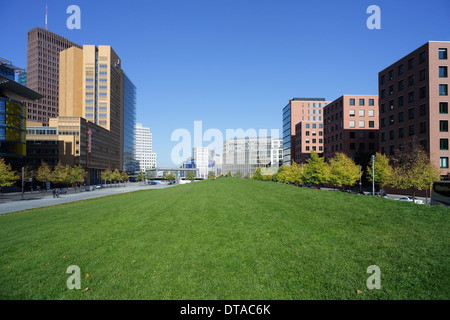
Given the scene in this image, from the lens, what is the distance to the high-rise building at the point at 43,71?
498ft

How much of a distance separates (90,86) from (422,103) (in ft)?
494

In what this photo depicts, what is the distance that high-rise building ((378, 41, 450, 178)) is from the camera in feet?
154

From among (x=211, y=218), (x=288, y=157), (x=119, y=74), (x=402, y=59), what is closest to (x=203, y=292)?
(x=211, y=218)

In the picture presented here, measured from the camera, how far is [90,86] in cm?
13288

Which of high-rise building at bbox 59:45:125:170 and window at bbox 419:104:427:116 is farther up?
high-rise building at bbox 59:45:125:170

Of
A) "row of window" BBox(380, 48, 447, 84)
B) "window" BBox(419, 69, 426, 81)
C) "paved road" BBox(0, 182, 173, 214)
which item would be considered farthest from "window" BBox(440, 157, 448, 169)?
"paved road" BBox(0, 182, 173, 214)

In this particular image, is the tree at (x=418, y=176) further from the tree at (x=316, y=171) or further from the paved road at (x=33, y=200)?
the paved road at (x=33, y=200)

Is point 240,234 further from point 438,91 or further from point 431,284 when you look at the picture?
point 438,91

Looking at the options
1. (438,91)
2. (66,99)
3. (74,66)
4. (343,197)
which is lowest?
(343,197)

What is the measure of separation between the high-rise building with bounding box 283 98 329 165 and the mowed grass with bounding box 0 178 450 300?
343ft

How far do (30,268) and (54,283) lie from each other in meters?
2.25

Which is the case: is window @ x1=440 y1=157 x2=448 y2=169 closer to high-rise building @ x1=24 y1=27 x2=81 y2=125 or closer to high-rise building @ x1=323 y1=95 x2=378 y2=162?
high-rise building @ x1=323 y1=95 x2=378 y2=162

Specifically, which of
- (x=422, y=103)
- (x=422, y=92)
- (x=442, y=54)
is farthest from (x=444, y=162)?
(x=442, y=54)

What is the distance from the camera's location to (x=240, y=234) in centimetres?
1051
